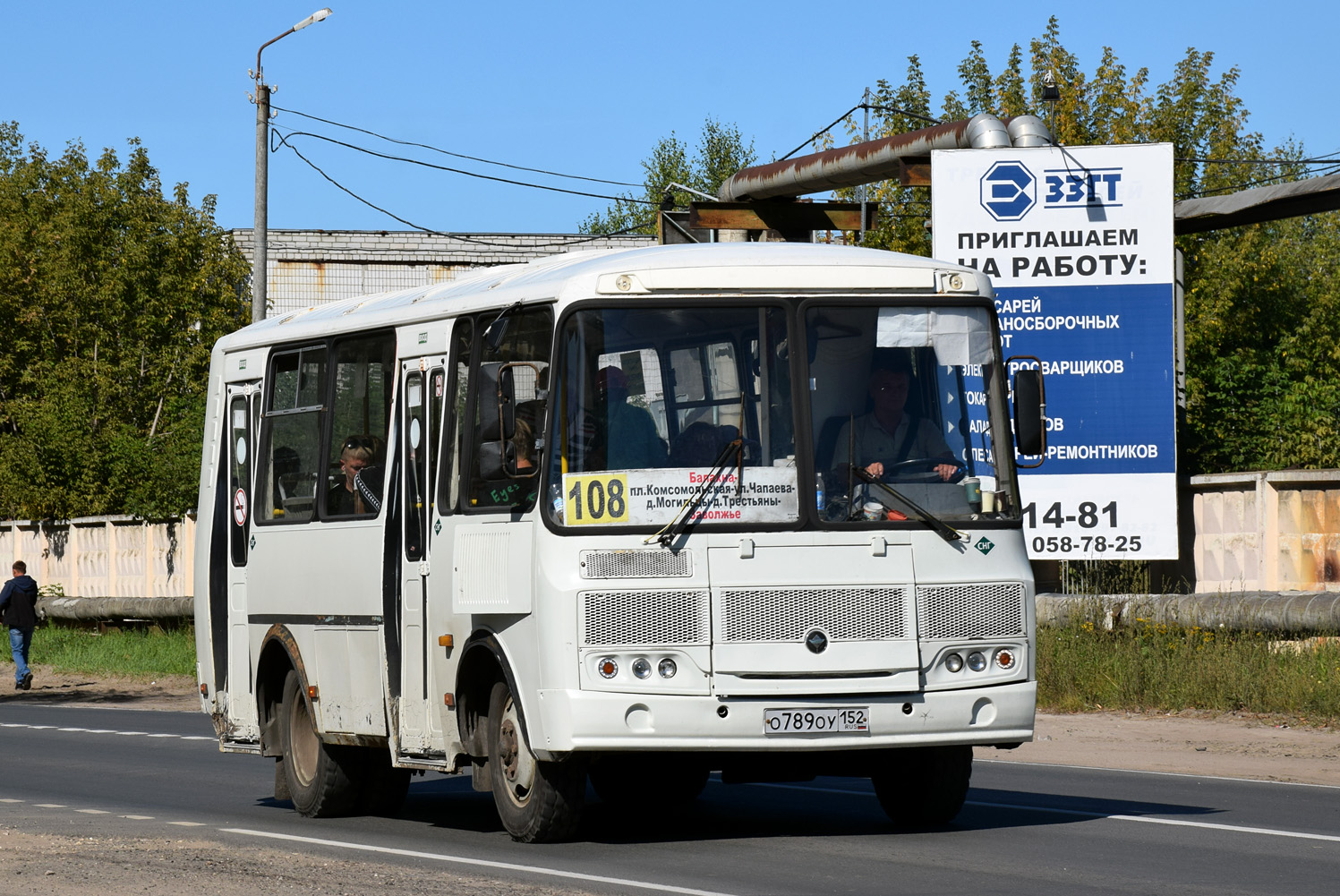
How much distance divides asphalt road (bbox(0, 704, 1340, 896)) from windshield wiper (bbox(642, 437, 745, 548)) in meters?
1.53

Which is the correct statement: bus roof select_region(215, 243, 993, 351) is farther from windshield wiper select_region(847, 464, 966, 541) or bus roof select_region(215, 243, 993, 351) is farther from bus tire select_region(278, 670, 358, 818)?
bus tire select_region(278, 670, 358, 818)

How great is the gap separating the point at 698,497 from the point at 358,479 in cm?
293

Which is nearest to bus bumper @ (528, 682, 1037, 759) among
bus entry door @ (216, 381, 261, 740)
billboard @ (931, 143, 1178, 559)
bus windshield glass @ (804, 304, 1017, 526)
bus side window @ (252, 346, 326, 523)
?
bus windshield glass @ (804, 304, 1017, 526)

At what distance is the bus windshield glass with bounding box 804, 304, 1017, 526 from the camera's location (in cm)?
1040

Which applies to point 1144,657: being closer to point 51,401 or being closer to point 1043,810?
point 1043,810

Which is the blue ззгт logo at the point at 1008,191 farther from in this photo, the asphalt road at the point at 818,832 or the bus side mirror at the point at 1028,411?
the bus side mirror at the point at 1028,411

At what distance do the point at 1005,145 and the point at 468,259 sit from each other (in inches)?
1407

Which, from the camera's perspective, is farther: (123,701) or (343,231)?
(343,231)

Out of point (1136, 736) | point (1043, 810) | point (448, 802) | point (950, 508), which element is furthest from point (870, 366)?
point (1136, 736)

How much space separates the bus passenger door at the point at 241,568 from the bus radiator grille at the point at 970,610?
205 inches

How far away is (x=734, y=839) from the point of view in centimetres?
1098

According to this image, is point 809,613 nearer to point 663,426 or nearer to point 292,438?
point 663,426

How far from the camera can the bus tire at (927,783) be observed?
438 inches

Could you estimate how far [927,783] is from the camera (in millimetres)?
11234
